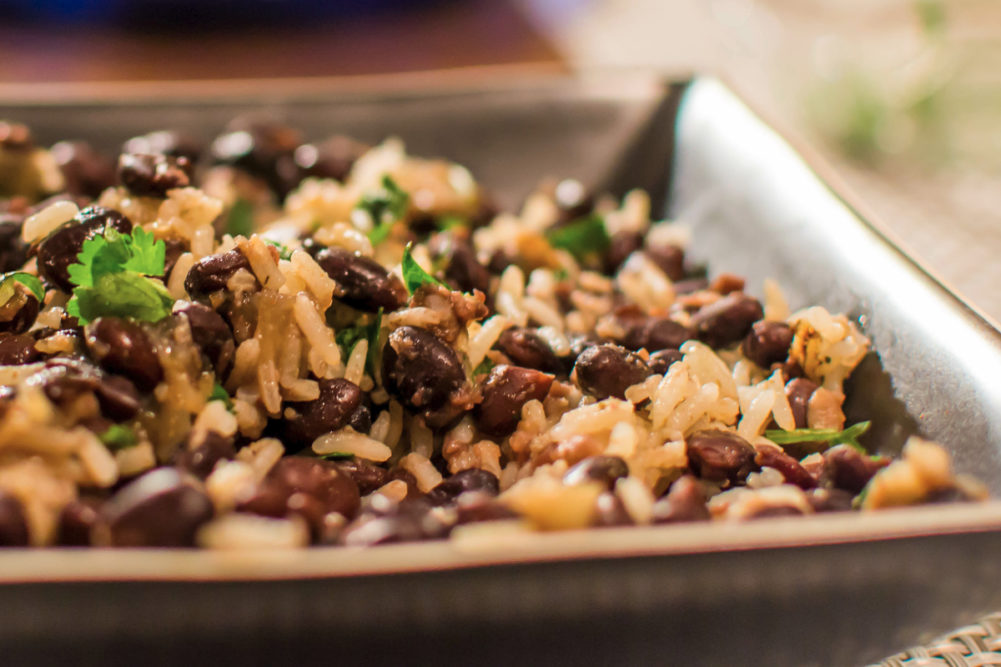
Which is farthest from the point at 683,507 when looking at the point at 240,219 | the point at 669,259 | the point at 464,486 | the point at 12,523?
the point at 240,219

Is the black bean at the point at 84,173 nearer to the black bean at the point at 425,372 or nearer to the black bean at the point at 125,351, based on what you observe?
the black bean at the point at 125,351

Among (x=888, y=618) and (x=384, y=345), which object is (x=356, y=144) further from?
(x=888, y=618)

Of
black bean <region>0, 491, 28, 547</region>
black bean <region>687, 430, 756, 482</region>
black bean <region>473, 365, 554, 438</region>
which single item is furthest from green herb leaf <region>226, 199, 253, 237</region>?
black bean <region>687, 430, 756, 482</region>

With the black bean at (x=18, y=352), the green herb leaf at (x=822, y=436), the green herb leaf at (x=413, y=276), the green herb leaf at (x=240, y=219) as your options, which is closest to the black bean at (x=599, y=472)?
the green herb leaf at (x=822, y=436)

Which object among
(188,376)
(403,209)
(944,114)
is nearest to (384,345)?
(188,376)

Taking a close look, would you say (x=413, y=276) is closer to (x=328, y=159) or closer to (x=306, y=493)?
(x=306, y=493)
